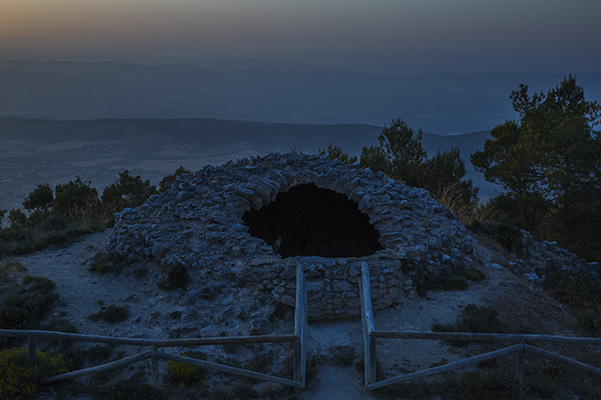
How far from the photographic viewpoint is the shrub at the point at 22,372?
5.40m

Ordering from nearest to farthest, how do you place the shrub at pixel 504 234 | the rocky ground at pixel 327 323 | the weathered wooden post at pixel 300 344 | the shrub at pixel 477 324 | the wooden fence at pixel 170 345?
the wooden fence at pixel 170 345, the weathered wooden post at pixel 300 344, the rocky ground at pixel 327 323, the shrub at pixel 477 324, the shrub at pixel 504 234

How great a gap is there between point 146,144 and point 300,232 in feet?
311

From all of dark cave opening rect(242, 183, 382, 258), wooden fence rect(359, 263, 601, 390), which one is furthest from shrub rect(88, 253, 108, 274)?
wooden fence rect(359, 263, 601, 390)

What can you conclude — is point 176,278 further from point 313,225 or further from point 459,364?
point 459,364

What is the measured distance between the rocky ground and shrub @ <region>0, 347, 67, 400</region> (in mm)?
1350

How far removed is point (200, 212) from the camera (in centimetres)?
1030

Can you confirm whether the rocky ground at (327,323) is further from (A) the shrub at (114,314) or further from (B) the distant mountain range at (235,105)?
(B) the distant mountain range at (235,105)

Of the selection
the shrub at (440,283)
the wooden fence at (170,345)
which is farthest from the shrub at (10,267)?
the shrub at (440,283)

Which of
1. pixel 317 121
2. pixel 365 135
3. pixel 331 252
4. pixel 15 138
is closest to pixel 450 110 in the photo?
pixel 317 121

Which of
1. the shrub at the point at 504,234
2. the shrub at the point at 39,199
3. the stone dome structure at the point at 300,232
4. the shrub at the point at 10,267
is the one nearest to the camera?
the stone dome structure at the point at 300,232

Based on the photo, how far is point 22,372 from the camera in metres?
5.64

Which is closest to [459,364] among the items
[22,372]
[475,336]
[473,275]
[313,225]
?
[475,336]

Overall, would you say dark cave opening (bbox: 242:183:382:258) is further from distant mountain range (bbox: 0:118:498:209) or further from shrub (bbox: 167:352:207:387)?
distant mountain range (bbox: 0:118:498:209)

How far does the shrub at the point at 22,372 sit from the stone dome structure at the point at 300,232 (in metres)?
3.05
